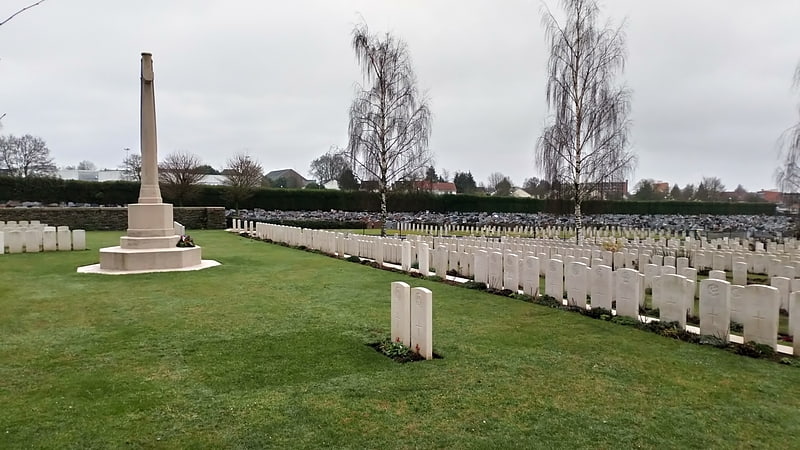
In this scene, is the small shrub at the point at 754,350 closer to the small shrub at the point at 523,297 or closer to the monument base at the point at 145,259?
the small shrub at the point at 523,297

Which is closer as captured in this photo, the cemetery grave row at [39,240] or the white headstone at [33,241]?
the cemetery grave row at [39,240]

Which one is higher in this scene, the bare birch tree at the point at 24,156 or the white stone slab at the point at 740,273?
the bare birch tree at the point at 24,156

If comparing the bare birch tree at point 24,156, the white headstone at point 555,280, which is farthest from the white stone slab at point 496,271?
the bare birch tree at point 24,156

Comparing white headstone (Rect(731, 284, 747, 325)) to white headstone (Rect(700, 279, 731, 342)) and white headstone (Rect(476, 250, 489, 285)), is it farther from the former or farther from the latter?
white headstone (Rect(476, 250, 489, 285))

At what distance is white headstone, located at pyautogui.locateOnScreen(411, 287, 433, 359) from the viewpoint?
487 centimetres

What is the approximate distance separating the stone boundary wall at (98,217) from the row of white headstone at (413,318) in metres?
Answer: 25.2

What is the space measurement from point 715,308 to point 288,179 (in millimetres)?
71291

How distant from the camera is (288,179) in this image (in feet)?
241

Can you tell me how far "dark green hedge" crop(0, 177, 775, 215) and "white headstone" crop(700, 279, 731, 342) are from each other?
63.6 ft

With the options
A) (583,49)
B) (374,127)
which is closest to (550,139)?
(583,49)

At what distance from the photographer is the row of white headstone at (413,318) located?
4.89 metres

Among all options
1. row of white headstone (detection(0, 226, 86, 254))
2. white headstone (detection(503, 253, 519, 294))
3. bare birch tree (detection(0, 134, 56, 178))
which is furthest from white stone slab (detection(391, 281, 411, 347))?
bare birch tree (detection(0, 134, 56, 178))

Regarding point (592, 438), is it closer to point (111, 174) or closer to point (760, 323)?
point (760, 323)

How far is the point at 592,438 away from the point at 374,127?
19.0 m
